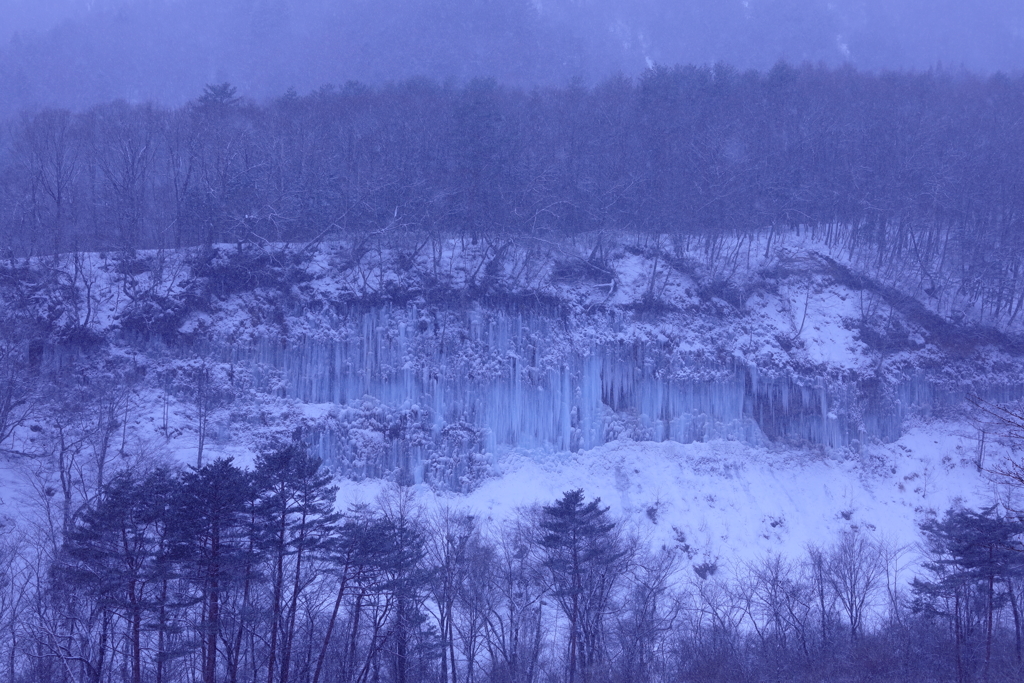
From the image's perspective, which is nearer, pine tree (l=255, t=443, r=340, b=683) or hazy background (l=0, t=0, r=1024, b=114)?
pine tree (l=255, t=443, r=340, b=683)

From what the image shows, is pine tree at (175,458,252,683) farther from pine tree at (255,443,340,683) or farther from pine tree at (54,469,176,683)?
pine tree at (255,443,340,683)

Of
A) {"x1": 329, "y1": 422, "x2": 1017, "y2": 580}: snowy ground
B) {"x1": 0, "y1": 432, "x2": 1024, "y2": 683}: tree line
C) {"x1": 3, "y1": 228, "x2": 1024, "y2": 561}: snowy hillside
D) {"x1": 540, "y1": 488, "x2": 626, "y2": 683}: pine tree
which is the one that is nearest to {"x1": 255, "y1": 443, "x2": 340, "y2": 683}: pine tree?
{"x1": 0, "y1": 432, "x2": 1024, "y2": 683}: tree line

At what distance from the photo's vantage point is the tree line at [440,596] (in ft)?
49.2

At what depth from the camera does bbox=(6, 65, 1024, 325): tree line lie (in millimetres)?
31047

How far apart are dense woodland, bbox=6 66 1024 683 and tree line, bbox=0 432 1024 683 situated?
0.35 ft

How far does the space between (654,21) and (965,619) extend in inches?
2258

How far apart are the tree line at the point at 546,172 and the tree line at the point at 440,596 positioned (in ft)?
41.4

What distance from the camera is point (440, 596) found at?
19141 mm

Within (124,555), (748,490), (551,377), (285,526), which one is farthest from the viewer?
(551,377)

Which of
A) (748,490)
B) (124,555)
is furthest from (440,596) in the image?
(748,490)

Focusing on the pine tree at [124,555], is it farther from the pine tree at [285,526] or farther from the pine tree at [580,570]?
the pine tree at [580,570]

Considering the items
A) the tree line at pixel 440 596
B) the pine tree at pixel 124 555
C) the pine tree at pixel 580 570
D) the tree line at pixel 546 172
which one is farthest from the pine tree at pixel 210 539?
the tree line at pixel 546 172

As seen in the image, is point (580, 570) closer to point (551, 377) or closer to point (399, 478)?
point (399, 478)

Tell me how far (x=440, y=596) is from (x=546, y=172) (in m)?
20.1
